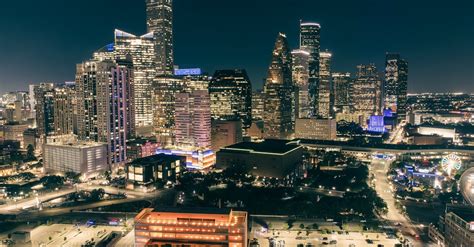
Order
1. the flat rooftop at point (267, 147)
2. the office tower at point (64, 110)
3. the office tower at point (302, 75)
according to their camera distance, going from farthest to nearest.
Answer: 1. the office tower at point (302, 75)
2. the office tower at point (64, 110)
3. the flat rooftop at point (267, 147)

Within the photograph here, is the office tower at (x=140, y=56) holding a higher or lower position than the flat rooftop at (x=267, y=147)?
higher

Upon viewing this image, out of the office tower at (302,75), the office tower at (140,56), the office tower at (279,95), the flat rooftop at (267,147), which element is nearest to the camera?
the flat rooftop at (267,147)

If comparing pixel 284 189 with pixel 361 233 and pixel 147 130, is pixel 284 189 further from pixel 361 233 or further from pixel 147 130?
pixel 147 130

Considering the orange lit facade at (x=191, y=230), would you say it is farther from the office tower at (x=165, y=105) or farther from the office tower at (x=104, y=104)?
the office tower at (x=165, y=105)

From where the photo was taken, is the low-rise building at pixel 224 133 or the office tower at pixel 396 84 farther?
the office tower at pixel 396 84

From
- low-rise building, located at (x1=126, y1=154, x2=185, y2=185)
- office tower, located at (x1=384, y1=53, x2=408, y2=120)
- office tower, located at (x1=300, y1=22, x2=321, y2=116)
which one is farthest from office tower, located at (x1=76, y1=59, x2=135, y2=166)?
office tower, located at (x1=384, y1=53, x2=408, y2=120)

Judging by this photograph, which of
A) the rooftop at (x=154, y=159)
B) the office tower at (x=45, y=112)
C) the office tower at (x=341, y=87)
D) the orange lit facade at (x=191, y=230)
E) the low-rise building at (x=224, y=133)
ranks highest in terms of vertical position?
the office tower at (x=341, y=87)

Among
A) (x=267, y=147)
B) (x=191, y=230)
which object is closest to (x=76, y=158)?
(x=267, y=147)

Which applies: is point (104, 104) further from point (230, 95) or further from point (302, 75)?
point (302, 75)

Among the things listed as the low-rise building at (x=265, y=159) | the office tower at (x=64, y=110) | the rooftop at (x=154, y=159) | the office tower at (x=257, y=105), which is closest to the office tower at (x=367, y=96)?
the office tower at (x=257, y=105)
